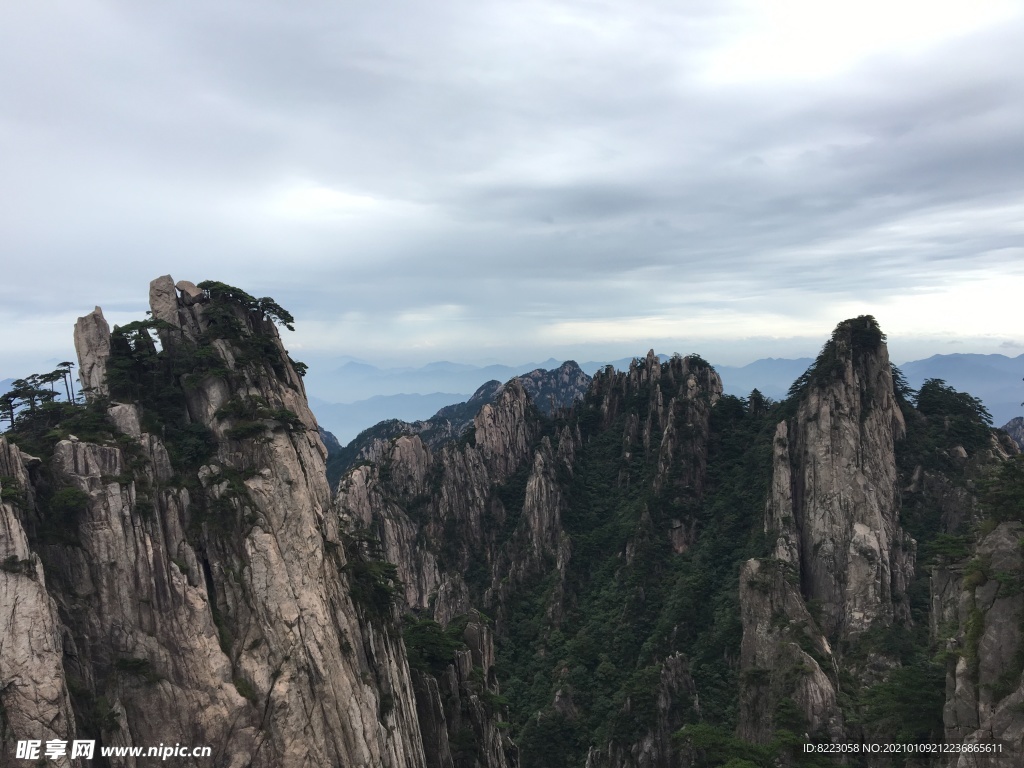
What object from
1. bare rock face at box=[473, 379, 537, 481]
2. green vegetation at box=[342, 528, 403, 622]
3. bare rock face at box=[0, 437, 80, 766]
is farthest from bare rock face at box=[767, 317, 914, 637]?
bare rock face at box=[0, 437, 80, 766]

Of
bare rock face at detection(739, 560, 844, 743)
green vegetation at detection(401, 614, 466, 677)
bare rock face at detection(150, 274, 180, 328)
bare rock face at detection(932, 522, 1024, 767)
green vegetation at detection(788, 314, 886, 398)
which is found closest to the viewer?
bare rock face at detection(932, 522, 1024, 767)

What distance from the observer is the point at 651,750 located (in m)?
59.8

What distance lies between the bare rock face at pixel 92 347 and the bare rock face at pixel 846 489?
71200 mm

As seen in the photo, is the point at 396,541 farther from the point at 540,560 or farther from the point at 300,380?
the point at 300,380

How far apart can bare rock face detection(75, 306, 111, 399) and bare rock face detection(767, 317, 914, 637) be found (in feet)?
234

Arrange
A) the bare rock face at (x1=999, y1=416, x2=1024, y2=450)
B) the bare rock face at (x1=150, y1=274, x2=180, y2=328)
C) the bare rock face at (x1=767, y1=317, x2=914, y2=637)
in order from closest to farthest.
→ the bare rock face at (x1=150, y1=274, x2=180, y2=328) < the bare rock face at (x1=767, y1=317, x2=914, y2=637) < the bare rock face at (x1=999, y1=416, x2=1024, y2=450)

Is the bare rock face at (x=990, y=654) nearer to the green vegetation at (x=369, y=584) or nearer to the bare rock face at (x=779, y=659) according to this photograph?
the bare rock face at (x=779, y=659)

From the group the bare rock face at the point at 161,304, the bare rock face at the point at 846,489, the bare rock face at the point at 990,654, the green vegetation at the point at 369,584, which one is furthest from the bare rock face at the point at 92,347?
the bare rock face at the point at 846,489

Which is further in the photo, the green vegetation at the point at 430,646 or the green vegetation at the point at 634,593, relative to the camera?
the green vegetation at the point at 634,593

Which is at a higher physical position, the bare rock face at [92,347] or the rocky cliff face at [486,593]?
the bare rock face at [92,347]

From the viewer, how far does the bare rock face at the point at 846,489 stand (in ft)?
227

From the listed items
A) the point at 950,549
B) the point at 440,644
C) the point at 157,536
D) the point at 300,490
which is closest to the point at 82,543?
the point at 157,536

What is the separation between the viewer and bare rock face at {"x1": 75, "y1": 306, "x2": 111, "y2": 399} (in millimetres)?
42781

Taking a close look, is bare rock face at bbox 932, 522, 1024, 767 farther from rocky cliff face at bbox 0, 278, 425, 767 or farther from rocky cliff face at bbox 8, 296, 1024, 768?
rocky cliff face at bbox 0, 278, 425, 767
